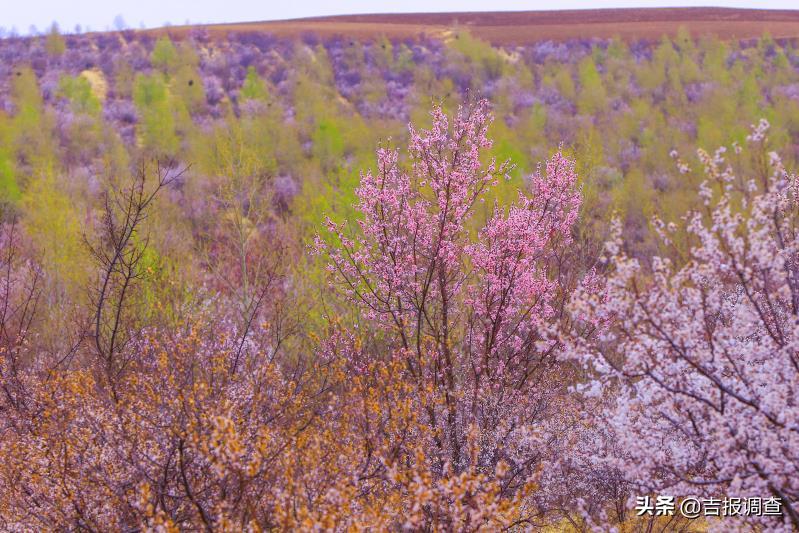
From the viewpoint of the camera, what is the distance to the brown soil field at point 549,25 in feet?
287

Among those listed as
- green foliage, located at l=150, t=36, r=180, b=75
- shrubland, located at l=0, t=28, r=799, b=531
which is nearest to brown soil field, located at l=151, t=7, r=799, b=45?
green foliage, located at l=150, t=36, r=180, b=75

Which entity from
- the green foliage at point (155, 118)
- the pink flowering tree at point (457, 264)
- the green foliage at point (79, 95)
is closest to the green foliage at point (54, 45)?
the green foliage at point (79, 95)

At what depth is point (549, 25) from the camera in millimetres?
94000

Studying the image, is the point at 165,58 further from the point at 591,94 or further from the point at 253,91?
the point at 591,94

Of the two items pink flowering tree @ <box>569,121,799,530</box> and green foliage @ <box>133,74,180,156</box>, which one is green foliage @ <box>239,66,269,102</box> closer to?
green foliage @ <box>133,74,180,156</box>

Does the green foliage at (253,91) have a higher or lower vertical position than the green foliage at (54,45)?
lower

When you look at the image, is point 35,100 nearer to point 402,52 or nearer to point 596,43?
point 402,52

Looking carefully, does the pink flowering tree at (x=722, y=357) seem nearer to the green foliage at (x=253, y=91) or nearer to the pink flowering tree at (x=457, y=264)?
the pink flowering tree at (x=457, y=264)

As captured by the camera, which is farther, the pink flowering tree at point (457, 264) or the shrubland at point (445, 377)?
the pink flowering tree at point (457, 264)

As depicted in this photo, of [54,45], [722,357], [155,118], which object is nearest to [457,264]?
[722,357]

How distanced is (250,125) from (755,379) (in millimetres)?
46972

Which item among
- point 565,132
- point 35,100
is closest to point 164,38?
point 35,100

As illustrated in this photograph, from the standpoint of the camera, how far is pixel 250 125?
1941 inches

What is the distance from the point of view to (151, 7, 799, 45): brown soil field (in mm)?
87569
